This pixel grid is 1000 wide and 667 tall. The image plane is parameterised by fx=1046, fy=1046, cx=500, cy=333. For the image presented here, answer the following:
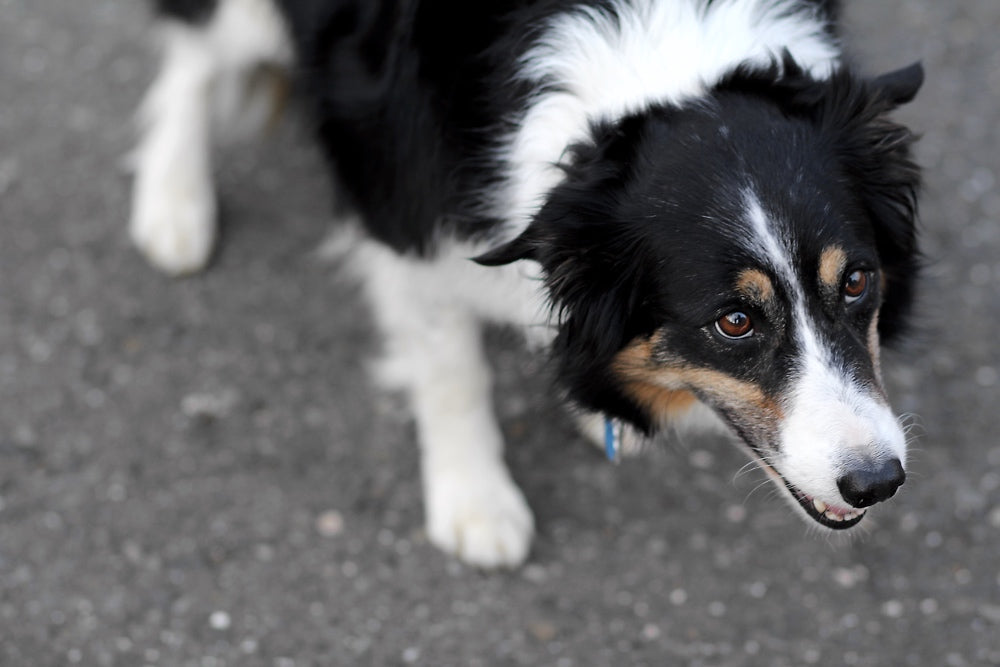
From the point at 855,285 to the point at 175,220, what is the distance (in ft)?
8.46

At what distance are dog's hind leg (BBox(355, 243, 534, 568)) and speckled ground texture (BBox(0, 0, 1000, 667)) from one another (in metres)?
0.10

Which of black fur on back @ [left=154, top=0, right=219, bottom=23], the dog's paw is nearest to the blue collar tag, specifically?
the dog's paw

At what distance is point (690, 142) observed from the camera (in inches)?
92.2

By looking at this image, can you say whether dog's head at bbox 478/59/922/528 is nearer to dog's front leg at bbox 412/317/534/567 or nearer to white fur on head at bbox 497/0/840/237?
white fur on head at bbox 497/0/840/237

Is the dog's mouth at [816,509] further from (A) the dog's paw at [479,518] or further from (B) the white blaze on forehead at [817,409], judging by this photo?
(A) the dog's paw at [479,518]

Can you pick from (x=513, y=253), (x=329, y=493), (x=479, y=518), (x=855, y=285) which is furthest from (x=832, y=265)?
(x=329, y=493)

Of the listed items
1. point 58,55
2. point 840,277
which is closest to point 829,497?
point 840,277

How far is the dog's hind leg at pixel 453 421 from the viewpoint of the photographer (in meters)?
3.21

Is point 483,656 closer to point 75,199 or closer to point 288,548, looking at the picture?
→ point 288,548

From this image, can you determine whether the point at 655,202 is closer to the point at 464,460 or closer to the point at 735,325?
the point at 735,325

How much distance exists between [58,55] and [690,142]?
351 centimetres

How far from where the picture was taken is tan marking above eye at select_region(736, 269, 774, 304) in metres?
2.27

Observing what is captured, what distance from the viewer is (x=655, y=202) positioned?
7.73 ft

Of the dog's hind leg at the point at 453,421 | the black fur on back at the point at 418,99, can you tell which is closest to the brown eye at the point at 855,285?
the black fur on back at the point at 418,99
